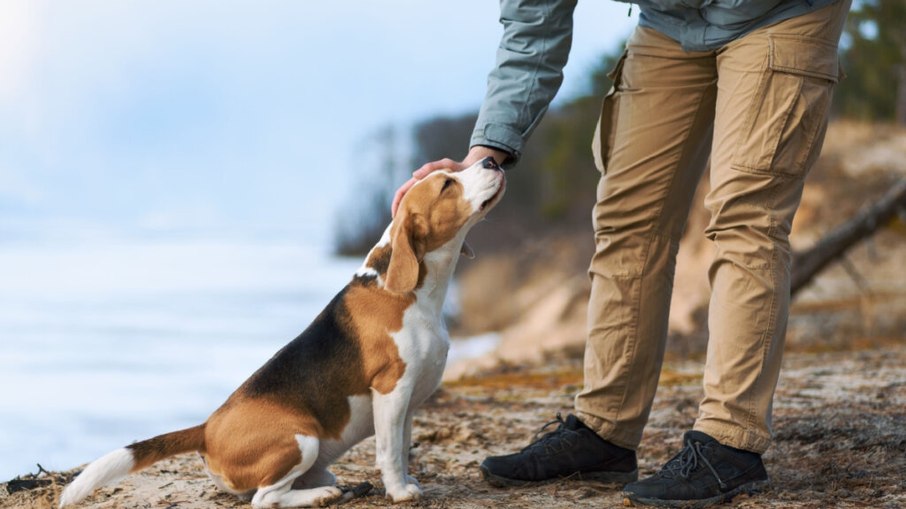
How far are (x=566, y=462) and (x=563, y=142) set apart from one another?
72.5 feet

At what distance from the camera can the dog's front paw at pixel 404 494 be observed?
377 centimetres

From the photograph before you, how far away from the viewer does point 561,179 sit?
85.9 ft

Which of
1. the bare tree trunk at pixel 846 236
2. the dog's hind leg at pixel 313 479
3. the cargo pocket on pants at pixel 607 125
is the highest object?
the cargo pocket on pants at pixel 607 125

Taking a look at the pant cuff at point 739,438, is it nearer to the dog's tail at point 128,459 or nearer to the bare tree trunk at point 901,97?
the dog's tail at point 128,459

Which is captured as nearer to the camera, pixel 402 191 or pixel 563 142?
pixel 402 191

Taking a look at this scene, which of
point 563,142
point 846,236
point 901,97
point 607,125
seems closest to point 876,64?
point 901,97

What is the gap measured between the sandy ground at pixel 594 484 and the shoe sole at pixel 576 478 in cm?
4

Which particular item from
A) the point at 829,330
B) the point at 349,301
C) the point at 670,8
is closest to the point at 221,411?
the point at 349,301

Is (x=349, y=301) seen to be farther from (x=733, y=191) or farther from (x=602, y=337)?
(x=733, y=191)

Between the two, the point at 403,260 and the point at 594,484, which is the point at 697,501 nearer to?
the point at 594,484

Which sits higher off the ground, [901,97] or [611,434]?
[901,97]

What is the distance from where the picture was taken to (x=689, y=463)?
378cm

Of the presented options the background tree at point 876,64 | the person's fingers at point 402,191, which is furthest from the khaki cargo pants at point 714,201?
the background tree at point 876,64

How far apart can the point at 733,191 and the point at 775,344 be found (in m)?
0.59
